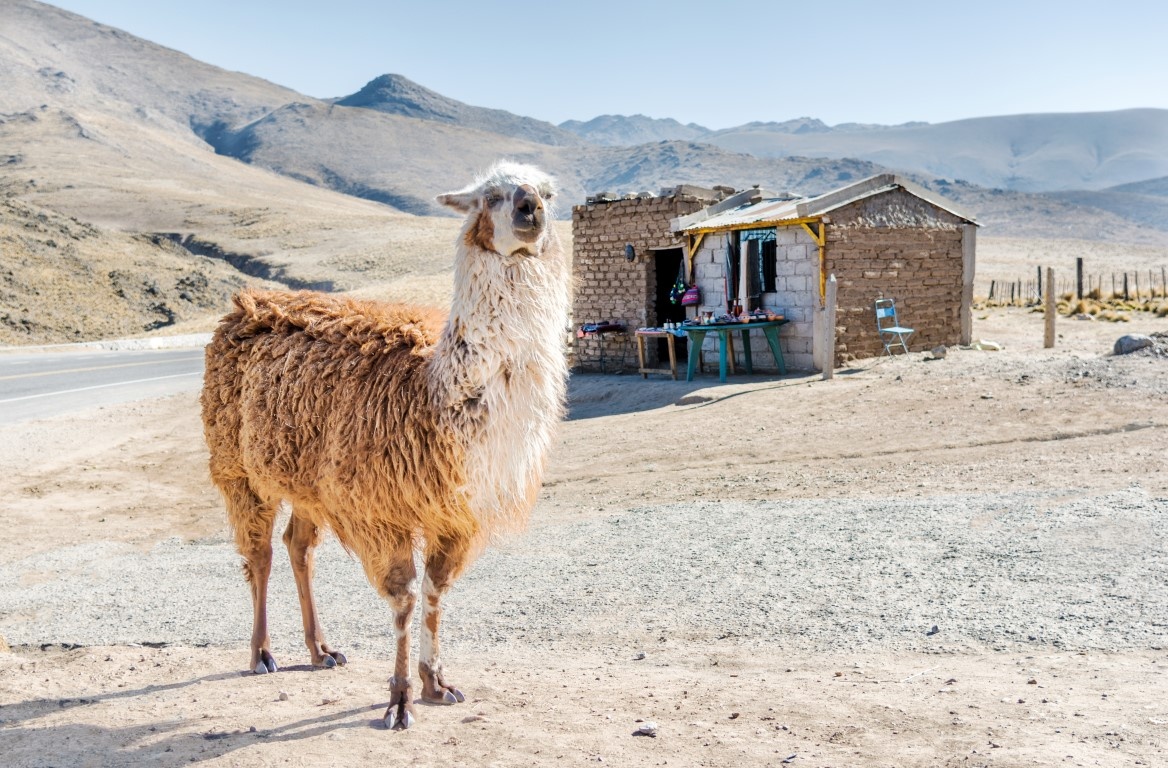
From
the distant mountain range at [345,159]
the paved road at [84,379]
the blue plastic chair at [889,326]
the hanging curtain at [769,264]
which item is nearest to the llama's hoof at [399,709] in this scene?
the paved road at [84,379]

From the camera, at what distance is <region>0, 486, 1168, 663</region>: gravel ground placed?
5941mm

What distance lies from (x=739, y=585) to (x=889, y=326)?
1194cm

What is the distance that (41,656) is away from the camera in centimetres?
614

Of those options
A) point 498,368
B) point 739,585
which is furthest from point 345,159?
point 498,368

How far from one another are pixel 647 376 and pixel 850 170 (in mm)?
166612

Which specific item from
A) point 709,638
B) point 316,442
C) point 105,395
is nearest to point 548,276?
point 316,442

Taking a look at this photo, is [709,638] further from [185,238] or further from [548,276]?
[185,238]

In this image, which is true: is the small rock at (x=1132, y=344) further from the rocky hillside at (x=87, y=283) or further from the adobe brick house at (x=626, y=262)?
the rocky hillside at (x=87, y=283)

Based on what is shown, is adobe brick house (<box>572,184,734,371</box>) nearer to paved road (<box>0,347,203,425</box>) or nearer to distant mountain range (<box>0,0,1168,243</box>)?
paved road (<box>0,347,203,425</box>)

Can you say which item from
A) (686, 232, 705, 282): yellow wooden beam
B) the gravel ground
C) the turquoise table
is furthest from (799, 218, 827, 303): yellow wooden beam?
the gravel ground

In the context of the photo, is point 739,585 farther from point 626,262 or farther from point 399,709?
point 626,262

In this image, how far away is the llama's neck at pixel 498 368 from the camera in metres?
4.57

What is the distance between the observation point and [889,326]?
58.6ft

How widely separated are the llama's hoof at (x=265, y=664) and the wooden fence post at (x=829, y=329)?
11.4 meters
